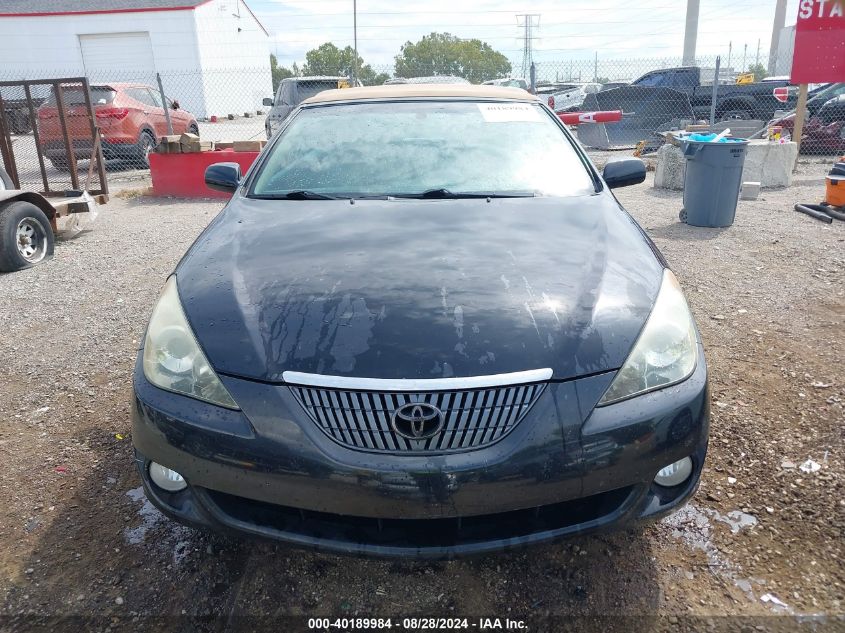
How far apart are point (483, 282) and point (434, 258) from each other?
9.8 inches

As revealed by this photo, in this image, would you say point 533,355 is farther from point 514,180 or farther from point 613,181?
point 613,181

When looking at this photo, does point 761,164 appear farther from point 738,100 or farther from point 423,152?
point 423,152

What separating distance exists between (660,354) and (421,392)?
76 centimetres

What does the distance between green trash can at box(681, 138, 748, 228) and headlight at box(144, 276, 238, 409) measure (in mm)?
6125

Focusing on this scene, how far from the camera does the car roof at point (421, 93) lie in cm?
356

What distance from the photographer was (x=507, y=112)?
134 inches

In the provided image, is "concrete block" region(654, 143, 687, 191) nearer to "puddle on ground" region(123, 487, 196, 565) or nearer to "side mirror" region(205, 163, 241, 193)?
"side mirror" region(205, 163, 241, 193)

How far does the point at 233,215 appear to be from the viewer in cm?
273

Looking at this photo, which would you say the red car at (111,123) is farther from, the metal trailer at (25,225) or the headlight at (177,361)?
the headlight at (177,361)

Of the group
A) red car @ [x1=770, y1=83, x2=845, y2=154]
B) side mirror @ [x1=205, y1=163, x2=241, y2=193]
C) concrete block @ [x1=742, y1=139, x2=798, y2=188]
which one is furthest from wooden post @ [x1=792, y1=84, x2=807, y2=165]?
side mirror @ [x1=205, y1=163, x2=241, y2=193]

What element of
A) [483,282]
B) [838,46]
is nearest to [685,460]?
[483,282]

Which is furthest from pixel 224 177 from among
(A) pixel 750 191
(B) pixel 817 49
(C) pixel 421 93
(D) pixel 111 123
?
(D) pixel 111 123

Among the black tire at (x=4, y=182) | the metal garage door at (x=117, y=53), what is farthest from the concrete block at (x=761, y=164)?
the metal garage door at (x=117, y=53)

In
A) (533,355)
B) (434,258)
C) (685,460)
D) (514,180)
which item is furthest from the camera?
(514,180)
